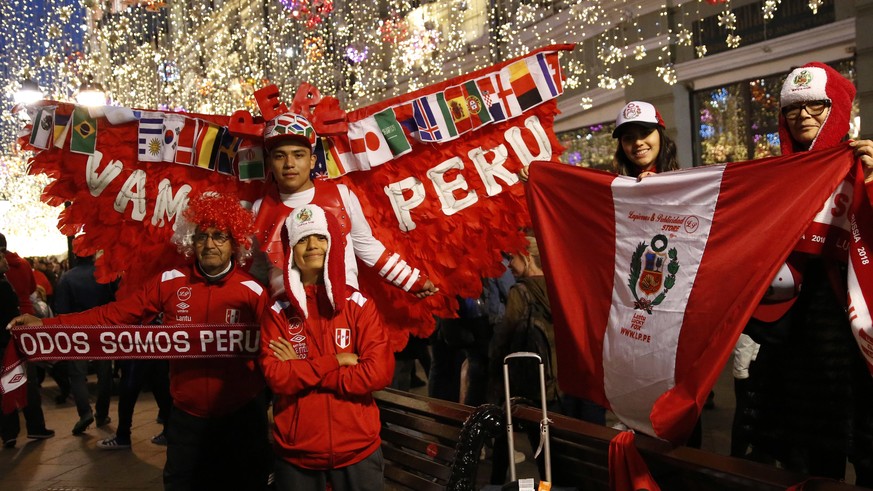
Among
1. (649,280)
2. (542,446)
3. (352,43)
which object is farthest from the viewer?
(352,43)

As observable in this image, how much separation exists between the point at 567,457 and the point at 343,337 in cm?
105

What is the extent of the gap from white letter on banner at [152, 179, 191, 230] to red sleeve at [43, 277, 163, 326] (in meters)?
0.56

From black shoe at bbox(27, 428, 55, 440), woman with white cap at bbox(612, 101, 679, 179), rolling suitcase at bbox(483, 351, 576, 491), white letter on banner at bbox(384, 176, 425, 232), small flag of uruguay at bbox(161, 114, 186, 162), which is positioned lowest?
black shoe at bbox(27, 428, 55, 440)

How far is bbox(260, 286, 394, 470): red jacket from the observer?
3.25 m

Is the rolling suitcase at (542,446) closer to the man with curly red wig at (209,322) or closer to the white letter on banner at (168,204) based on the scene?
the man with curly red wig at (209,322)

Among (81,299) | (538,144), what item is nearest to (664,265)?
(538,144)

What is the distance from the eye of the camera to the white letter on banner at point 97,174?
4.57 m

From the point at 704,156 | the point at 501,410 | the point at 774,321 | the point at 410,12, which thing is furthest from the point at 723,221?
the point at 410,12

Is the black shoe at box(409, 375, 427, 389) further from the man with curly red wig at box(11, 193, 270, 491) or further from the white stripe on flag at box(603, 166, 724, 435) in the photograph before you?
the white stripe on flag at box(603, 166, 724, 435)

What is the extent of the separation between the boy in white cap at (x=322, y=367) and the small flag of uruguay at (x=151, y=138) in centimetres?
156

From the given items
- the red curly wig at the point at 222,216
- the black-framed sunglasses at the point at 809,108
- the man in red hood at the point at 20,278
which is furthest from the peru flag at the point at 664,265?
the man in red hood at the point at 20,278

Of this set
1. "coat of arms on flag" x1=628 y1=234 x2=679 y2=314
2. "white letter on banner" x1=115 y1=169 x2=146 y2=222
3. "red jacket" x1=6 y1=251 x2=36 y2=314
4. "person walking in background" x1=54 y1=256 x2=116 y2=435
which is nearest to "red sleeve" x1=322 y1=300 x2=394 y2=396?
"coat of arms on flag" x1=628 y1=234 x2=679 y2=314

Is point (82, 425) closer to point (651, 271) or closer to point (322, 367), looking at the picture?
point (322, 367)

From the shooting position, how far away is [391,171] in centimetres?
470
